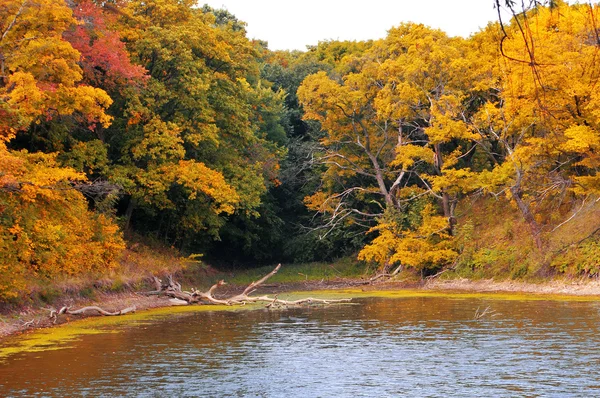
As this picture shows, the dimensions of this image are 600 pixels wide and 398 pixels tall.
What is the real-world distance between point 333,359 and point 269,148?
125 feet

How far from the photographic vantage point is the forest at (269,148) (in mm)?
30797

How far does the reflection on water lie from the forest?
6.62 meters

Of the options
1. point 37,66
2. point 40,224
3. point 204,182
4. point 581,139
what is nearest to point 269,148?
point 204,182

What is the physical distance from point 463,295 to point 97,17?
22.6m

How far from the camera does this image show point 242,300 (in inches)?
1512

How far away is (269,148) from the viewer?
57.2m

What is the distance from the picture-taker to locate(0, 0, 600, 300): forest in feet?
101

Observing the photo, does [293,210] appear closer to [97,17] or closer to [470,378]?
[97,17]

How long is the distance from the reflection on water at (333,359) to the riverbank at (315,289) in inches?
131

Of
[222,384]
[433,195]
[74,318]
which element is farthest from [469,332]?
[433,195]

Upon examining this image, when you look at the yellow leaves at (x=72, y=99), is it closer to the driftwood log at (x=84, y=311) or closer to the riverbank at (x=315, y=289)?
the riverbank at (x=315, y=289)

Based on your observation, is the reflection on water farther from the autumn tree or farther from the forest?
the autumn tree

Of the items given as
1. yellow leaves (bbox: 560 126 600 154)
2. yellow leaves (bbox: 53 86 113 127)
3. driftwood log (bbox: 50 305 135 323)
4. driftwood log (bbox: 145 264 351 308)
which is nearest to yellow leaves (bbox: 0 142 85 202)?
yellow leaves (bbox: 53 86 113 127)

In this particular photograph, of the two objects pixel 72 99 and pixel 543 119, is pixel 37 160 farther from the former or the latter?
pixel 543 119
